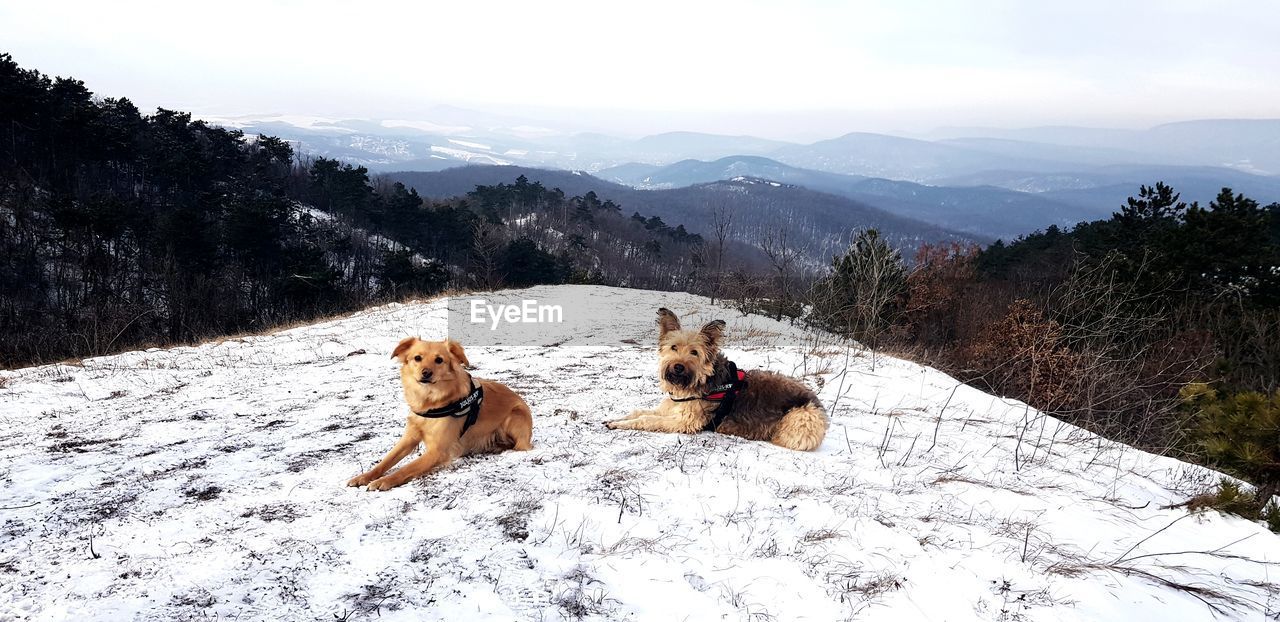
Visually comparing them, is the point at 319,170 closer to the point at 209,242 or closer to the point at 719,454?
the point at 209,242

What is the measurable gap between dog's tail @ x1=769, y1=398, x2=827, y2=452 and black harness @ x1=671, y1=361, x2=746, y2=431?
579mm

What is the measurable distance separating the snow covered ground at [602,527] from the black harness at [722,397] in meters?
0.29

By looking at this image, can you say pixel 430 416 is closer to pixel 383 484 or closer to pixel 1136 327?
pixel 383 484

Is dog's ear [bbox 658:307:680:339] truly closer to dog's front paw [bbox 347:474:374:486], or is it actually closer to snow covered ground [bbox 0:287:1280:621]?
snow covered ground [bbox 0:287:1280:621]

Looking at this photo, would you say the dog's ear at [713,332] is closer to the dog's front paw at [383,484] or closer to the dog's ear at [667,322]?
the dog's ear at [667,322]

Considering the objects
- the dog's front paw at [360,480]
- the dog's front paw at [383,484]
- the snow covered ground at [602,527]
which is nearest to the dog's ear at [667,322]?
the snow covered ground at [602,527]

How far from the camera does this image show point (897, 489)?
435 cm

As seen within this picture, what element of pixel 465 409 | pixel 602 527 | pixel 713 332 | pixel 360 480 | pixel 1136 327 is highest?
pixel 713 332

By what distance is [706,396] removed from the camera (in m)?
5.85

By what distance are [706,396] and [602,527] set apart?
103 inches

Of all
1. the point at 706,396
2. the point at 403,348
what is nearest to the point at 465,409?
the point at 403,348

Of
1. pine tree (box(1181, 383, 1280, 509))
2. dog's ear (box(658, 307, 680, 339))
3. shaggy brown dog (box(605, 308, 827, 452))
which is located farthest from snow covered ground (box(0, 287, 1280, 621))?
dog's ear (box(658, 307, 680, 339))

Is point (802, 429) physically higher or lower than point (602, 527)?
lower

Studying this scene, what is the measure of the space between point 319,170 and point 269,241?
3020 cm
